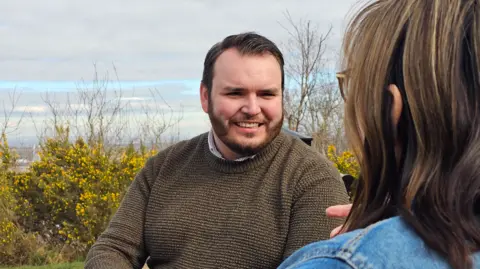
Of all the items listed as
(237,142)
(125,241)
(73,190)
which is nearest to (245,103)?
(237,142)

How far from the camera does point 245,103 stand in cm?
245

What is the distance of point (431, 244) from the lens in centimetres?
82

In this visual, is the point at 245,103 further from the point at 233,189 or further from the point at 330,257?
the point at 330,257

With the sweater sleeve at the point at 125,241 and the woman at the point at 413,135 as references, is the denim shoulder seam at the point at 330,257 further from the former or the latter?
the sweater sleeve at the point at 125,241

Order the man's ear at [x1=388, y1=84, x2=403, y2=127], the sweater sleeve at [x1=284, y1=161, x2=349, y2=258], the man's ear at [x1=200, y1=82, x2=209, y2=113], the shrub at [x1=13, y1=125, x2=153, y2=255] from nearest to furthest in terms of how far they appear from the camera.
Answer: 1. the man's ear at [x1=388, y1=84, x2=403, y2=127]
2. the sweater sleeve at [x1=284, y1=161, x2=349, y2=258]
3. the man's ear at [x1=200, y1=82, x2=209, y2=113]
4. the shrub at [x1=13, y1=125, x2=153, y2=255]

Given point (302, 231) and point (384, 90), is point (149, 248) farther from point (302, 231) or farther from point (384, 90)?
point (384, 90)

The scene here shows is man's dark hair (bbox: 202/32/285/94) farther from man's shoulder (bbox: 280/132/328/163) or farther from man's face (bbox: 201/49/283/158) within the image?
man's shoulder (bbox: 280/132/328/163)

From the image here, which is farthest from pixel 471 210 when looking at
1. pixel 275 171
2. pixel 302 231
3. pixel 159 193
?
pixel 159 193

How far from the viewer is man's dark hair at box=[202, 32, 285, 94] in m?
2.48

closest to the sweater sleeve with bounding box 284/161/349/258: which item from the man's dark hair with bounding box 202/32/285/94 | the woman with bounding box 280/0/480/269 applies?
the man's dark hair with bounding box 202/32/285/94

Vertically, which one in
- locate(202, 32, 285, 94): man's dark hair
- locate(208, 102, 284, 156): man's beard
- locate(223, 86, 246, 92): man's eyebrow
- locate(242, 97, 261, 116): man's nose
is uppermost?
locate(202, 32, 285, 94): man's dark hair

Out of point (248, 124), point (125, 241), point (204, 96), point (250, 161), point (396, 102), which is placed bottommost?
point (125, 241)

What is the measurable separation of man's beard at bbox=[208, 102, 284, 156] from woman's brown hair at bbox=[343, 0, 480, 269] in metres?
1.37

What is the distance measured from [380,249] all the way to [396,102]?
0.26 m
